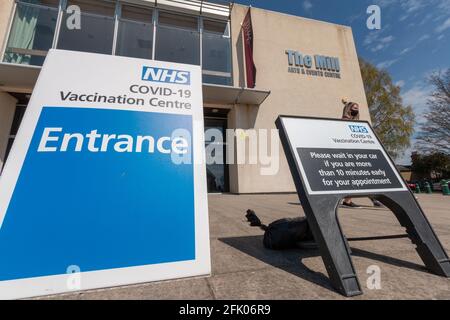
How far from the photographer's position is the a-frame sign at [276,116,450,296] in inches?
47.1

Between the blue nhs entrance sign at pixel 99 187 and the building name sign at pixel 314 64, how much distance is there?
34.0 ft

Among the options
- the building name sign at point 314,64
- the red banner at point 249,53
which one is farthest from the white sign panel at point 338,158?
the building name sign at point 314,64

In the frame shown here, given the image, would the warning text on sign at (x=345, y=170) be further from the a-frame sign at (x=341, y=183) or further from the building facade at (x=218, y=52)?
the building facade at (x=218, y=52)

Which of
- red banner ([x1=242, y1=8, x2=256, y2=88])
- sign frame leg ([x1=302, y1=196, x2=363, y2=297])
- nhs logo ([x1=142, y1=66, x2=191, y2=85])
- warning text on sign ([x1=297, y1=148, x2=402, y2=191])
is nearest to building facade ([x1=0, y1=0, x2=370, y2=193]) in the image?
red banner ([x1=242, y1=8, x2=256, y2=88])

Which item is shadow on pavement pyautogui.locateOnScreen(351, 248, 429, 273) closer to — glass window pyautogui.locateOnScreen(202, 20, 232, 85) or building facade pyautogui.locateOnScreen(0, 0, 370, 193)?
building facade pyautogui.locateOnScreen(0, 0, 370, 193)

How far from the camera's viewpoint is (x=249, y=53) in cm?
916

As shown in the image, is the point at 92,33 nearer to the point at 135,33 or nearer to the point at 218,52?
the point at 135,33

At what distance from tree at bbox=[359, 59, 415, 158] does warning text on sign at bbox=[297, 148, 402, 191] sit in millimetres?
18710

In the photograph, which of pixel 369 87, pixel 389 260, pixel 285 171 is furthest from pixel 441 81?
pixel 389 260

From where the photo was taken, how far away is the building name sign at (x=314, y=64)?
10275mm

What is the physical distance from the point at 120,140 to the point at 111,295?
3.01 feet

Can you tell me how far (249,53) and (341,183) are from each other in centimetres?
924

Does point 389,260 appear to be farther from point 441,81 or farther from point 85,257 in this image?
point 441,81

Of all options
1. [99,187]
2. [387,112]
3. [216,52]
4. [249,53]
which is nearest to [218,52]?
[216,52]
